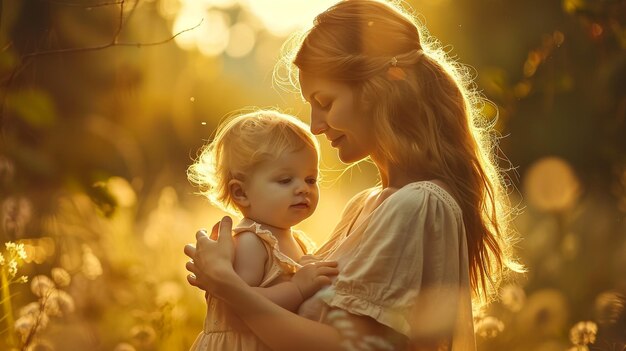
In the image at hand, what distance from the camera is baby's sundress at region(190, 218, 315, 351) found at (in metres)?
3.14

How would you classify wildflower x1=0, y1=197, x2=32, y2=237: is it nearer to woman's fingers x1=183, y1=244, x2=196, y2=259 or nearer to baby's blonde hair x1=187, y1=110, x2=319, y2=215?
baby's blonde hair x1=187, y1=110, x2=319, y2=215

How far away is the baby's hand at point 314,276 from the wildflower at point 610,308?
190 cm

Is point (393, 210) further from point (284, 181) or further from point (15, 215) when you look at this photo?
point (15, 215)

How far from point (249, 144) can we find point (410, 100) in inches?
24.0

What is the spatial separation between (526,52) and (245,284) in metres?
3.07

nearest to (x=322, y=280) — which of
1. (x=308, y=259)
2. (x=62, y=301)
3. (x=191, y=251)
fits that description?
(x=308, y=259)

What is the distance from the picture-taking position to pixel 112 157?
6949 mm

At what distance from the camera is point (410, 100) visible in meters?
3.14

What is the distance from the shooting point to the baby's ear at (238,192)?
3.37 m

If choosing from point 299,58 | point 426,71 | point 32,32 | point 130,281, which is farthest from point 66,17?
point 426,71

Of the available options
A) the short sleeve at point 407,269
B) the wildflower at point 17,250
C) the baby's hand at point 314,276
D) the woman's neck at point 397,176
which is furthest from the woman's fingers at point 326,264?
the wildflower at point 17,250

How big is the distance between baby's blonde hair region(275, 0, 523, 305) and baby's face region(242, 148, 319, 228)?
30 centimetres

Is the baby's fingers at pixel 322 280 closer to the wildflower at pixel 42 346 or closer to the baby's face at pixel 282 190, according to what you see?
the baby's face at pixel 282 190

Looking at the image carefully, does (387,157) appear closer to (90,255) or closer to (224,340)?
(224,340)
